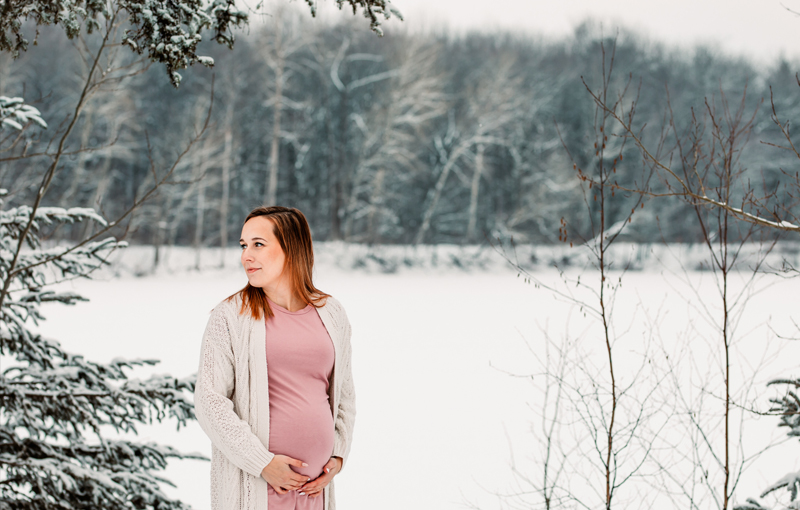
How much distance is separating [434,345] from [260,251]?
1136cm

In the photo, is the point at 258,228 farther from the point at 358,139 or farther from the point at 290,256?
the point at 358,139

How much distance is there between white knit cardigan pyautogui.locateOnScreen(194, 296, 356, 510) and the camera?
1512 mm

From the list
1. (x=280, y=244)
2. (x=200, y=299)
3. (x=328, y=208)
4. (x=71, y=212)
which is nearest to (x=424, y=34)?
(x=328, y=208)

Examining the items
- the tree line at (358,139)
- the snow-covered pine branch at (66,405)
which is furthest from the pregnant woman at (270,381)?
the tree line at (358,139)

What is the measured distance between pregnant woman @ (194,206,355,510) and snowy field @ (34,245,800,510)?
1731 mm

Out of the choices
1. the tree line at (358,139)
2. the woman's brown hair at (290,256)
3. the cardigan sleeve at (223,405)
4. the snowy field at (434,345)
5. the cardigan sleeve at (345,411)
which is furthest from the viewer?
the tree line at (358,139)

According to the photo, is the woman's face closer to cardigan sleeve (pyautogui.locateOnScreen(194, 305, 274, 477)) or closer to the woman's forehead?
the woman's forehead

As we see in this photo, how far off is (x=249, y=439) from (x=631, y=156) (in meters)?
25.3

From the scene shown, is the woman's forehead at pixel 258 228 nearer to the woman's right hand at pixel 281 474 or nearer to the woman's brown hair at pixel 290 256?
A: the woman's brown hair at pixel 290 256

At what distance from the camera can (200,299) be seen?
1514 cm

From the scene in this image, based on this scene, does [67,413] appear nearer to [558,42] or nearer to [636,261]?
[636,261]

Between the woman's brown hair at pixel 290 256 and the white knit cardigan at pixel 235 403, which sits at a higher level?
the woman's brown hair at pixel 290 256

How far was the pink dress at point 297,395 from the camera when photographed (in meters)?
1.58

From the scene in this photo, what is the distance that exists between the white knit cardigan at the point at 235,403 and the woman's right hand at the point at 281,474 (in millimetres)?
20
